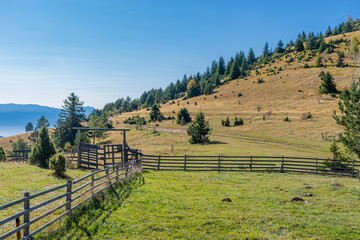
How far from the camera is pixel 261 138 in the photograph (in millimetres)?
47219

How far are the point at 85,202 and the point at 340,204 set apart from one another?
470 inches

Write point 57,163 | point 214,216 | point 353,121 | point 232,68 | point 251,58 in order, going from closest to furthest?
point 214,216 < point 57,163 < point 353,121 < point 232,68 < point 251,58

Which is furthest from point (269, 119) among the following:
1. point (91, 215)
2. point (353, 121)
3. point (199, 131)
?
point (91, 215)

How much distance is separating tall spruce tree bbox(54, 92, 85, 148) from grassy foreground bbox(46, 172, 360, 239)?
48.9 meters

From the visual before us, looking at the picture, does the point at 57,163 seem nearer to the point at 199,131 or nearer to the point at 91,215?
the point at 91,215

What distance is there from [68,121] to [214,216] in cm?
5677

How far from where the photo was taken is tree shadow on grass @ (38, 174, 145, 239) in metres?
7.12

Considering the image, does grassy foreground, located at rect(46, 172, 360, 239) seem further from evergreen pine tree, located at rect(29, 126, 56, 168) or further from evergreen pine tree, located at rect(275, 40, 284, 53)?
evergreen pine tree, located at rect(275, 40, 284, 53)

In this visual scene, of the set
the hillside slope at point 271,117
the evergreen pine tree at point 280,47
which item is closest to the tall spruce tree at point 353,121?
the hillside slope at point 271,117

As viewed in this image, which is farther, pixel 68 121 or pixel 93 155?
pixel 68 121

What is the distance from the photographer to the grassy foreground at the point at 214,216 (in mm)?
7469

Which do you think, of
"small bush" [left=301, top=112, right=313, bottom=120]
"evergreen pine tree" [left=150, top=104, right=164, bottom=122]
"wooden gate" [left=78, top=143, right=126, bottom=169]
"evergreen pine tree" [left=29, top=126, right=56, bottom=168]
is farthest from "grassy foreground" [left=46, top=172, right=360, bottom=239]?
"evergreen pine tree" [left=150, top=104, right=164, bottom=122]

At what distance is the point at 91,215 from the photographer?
339 inches

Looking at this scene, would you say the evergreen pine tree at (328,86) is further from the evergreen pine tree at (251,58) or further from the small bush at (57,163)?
the evergreen pine tree at (251,58)
